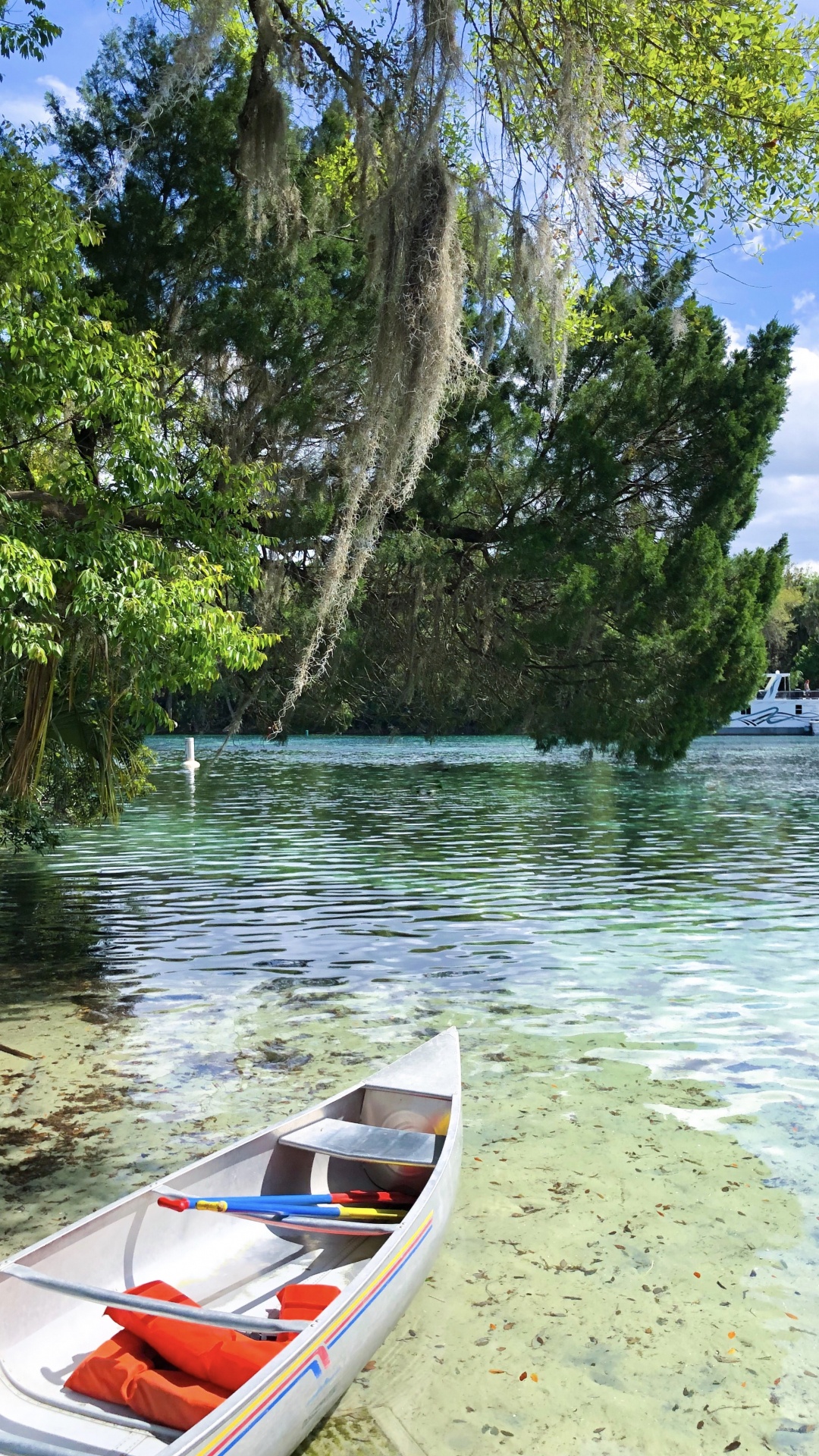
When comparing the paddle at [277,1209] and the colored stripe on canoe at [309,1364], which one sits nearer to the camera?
the colored stripe on canoe at [309,1364]

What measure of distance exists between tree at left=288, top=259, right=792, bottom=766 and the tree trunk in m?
4.78

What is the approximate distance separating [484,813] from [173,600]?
51.9 feet

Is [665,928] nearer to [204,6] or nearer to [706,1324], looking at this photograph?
[706,1324]

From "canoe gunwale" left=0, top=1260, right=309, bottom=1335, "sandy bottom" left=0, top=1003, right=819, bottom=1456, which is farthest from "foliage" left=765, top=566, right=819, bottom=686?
"canoe gunwale" left=0, top=1260, right=309, bottom=1335

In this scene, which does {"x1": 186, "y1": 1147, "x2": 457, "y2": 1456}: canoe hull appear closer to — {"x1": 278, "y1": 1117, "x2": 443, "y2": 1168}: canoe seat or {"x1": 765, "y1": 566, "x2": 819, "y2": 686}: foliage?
{"x1": 278, "y1": 1117, "x2": 443, "y2": 1168}: canoe seat

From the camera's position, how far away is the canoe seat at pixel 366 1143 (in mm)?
4777

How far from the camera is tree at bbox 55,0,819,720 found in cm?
689

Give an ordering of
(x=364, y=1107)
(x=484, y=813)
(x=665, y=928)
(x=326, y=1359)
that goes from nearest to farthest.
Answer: (x=326, y=1359)
(x=364, y=1107)
(x=665, y=928)
(x=484, y=813)

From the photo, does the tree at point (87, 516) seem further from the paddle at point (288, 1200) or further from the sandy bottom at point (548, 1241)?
the paddle at point (288, 1200)

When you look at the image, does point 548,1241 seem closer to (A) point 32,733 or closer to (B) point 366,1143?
(B) point 366,1143

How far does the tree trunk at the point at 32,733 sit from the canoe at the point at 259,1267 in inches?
162

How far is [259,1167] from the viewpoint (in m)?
4.69

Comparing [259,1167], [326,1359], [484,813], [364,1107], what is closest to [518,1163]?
[364,1107]

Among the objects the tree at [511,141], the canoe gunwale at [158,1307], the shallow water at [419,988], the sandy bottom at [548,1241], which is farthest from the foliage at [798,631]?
the canoe gunwale at [158,1307]
